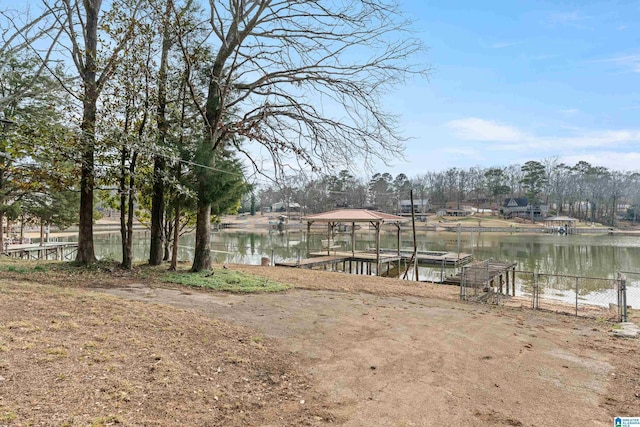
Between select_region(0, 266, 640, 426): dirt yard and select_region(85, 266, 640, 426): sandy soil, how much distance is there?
22 millimetres

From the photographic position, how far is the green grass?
959 cm

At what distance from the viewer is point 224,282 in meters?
10.1

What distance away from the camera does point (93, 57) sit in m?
10.2

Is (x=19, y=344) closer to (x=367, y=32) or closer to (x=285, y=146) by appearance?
(x=285, y=146)

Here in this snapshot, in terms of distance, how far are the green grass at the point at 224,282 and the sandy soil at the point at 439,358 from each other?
732 millimetres

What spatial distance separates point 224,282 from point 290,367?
595 centimetres

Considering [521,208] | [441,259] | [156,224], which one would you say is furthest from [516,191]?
[156,224]

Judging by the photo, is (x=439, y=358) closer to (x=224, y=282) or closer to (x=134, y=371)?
(x=134, y=371)

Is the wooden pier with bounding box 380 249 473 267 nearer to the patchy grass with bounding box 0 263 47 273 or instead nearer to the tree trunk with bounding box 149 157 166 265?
the tree trunk with bounding box 149 157 166 265

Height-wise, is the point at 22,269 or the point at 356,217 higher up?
the point at 356,217

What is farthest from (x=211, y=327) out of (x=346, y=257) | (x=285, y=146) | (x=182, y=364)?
(x=346, y=257)

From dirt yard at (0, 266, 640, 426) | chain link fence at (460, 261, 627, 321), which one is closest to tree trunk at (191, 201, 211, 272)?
dirt yard at (0, 266, 640, 426)

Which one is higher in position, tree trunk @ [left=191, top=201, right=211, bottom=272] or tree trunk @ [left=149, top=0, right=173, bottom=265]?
tree trunk @ [left=149, top=0, right=173, bottom=265]

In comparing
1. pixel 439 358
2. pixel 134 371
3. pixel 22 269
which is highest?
pixel 22 269
